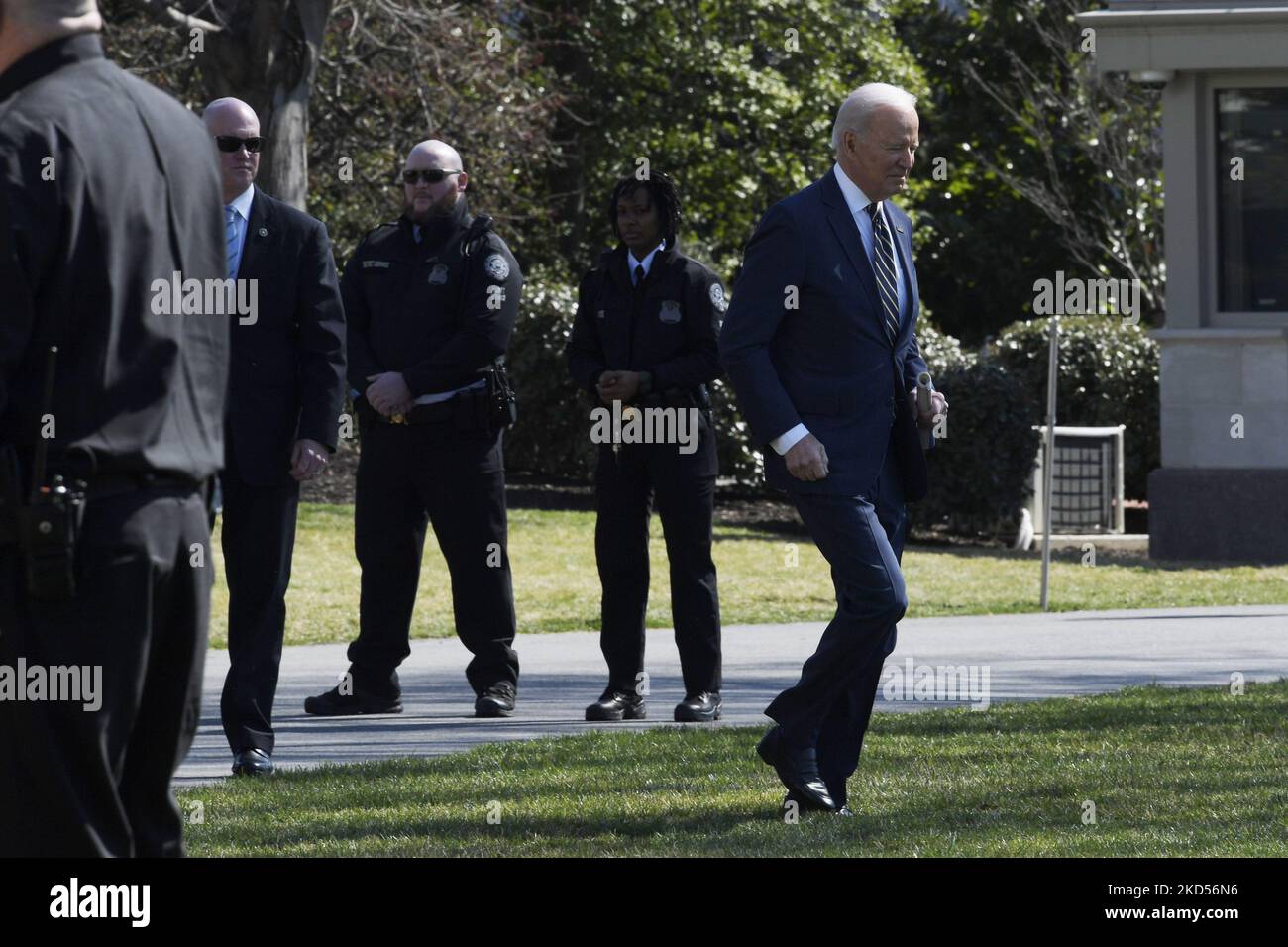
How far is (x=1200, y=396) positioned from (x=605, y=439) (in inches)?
385

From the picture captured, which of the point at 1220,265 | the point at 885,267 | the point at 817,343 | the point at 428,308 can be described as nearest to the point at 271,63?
the point at 1220,265

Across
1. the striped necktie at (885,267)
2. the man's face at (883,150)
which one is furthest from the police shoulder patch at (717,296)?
the man's face at (883,150)

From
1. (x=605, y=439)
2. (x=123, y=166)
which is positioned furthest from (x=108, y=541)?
(x=605, y=439)

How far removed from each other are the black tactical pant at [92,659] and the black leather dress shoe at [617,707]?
204 inches

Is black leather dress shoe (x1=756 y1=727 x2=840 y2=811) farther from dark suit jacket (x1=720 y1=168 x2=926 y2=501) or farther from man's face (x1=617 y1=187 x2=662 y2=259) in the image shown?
man's face (x1=617 y1=187 x2=662 y2=259)

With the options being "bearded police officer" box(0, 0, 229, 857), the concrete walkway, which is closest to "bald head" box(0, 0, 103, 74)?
"bearded police officer" box(0, 0, 229, 857)

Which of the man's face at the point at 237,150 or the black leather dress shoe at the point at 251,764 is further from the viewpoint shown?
the black leather dress shoe at the point at 251,764

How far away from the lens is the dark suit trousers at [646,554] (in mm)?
8695

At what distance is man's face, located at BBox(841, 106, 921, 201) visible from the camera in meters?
6.56

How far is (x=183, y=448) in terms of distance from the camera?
3.76 metres

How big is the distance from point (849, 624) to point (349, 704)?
3296mm

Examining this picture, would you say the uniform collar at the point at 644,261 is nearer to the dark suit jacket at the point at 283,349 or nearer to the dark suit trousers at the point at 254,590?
the dark suit jacket at the point at 283,349
